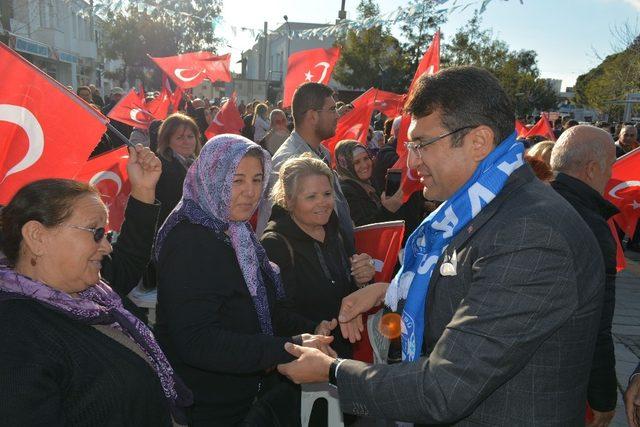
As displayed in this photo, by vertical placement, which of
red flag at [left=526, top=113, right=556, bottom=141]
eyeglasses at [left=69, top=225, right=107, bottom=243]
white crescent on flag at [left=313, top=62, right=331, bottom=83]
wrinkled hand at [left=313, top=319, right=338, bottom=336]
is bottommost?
wrinkled hand at [left=313, top=319, right=338, bottom=336]

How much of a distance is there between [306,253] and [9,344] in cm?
176

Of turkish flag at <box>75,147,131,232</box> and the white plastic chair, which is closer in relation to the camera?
the white plastic chair

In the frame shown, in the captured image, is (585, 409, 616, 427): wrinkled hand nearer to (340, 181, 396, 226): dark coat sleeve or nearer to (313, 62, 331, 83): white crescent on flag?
(340, 181, 396, 226): dark coat sleeve

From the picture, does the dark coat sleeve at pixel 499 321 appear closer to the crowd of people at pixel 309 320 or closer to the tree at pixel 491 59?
the crowd of people at pixel 309 320

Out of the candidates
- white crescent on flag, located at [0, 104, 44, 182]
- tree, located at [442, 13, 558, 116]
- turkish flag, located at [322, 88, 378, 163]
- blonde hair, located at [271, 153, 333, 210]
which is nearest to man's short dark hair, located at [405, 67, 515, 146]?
blonde hair, located at [271, 153, 333, 210]

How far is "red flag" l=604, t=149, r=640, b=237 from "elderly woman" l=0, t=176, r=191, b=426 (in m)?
4.23

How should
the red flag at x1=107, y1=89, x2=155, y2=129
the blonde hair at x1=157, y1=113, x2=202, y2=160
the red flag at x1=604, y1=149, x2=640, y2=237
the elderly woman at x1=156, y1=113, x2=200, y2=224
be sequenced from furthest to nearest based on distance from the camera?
the red flag at x1=107, y1=89, x2=155, y2=129
the blonde hair at x1=157, y1=113, x2=202, y2=160
the elderly woman at x1=156, y1=113, x2=200, y2=224
the red flag at x1=604, y1=149, x2=640, y2=237

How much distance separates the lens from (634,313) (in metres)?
6.41

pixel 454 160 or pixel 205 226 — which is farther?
pixel 205 226

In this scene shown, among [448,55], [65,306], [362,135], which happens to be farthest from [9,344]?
[448,55]

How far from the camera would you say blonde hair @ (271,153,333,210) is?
3.32 meters

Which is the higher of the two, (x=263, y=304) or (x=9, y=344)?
(x=9, y=344)

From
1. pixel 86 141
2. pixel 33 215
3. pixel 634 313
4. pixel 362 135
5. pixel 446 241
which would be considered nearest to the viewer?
pixel 446 241

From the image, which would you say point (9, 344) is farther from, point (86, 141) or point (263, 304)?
point (86, 141)
